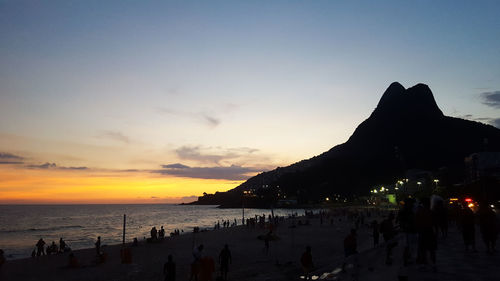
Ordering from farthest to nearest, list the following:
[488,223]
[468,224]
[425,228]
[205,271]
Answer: [205,271]
[468,224]
[488,223]
[425,228]

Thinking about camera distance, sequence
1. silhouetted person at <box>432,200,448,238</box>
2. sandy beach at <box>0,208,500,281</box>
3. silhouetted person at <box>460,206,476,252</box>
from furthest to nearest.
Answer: silhouetted person at <box>460,206,476,252</box>
silhouetted person at <box>432,200,448,238</box>
sandy beach at <box>0,208,500,281</box>

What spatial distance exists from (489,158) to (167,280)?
8175 centimetres

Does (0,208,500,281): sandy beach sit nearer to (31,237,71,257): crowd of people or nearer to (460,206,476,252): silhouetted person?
(460,206,476,252): silhouetted person

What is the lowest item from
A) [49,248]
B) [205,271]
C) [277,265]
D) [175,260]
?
[175,260]

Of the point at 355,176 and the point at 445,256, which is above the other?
the point at 355,176

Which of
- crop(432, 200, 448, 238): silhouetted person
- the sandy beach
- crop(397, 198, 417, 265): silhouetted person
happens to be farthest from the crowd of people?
crop(432, 200, 448, 238): silhouetted person

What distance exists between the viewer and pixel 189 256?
1032 inches

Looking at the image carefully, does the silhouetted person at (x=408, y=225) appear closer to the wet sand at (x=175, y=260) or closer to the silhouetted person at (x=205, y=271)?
the wet sand at (x=175, y=260)

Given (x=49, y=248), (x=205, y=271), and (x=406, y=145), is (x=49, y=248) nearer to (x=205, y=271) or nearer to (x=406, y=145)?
(x=205, y=271)

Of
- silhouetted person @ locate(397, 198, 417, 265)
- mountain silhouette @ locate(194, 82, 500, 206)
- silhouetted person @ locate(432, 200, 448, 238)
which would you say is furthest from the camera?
mountain silhouette @ locate(194, 82, 500, 206)

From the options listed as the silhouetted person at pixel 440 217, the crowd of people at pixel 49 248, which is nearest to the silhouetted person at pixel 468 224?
the silhouetted person at pixel 440 217

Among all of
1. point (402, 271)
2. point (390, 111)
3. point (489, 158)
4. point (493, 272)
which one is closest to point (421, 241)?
point (402, 271)

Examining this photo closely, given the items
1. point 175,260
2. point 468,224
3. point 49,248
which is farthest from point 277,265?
point 49,248

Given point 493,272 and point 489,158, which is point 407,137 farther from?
point 493,272
